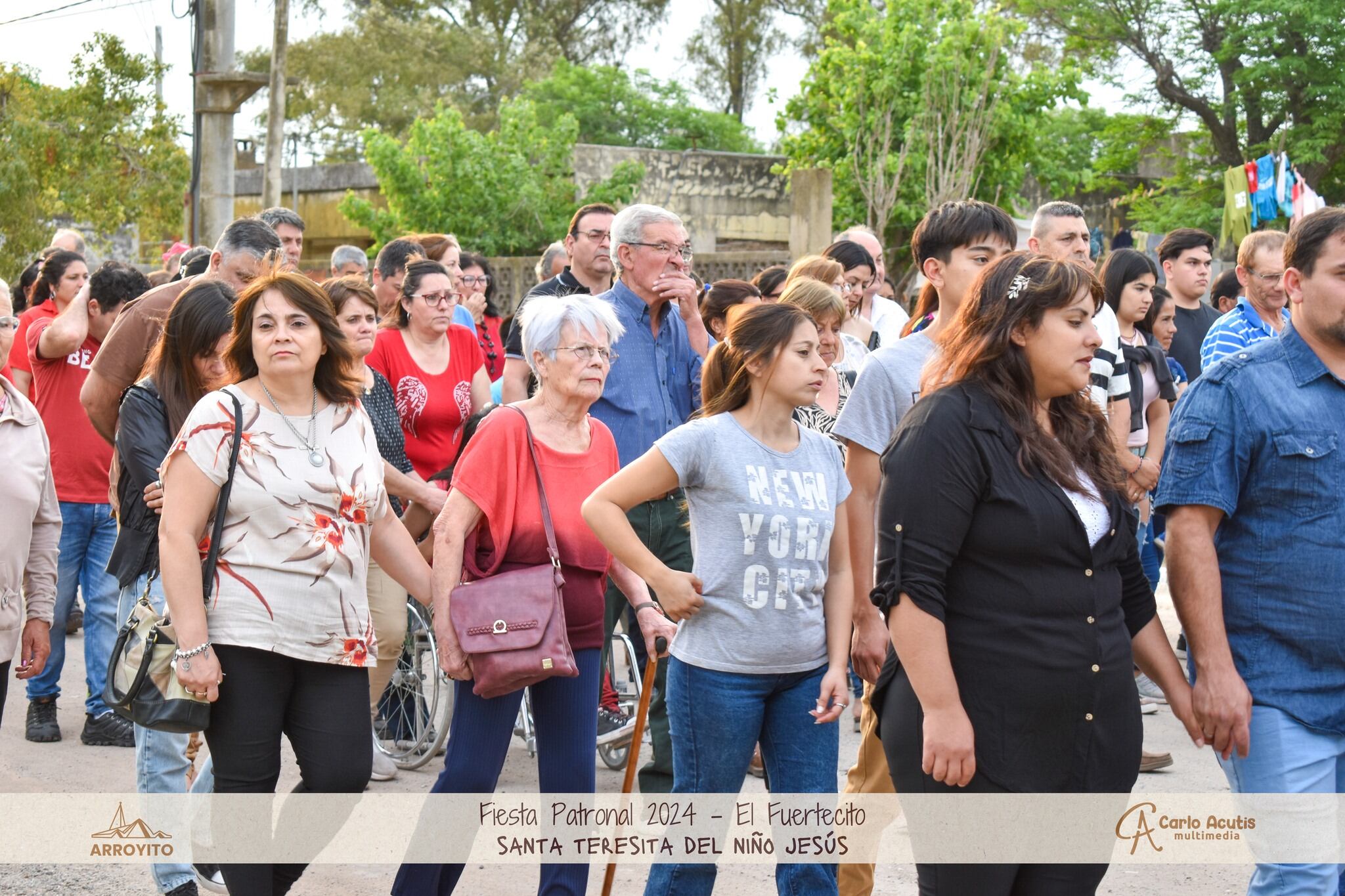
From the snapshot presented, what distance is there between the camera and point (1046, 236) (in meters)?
6.18

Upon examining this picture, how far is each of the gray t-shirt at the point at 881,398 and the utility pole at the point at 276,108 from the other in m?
15.3

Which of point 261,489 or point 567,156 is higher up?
point 567,156

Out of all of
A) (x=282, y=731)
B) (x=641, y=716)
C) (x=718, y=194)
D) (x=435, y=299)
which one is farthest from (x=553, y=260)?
(x=718, y=194)

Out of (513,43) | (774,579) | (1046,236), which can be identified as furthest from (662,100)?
(774,579)

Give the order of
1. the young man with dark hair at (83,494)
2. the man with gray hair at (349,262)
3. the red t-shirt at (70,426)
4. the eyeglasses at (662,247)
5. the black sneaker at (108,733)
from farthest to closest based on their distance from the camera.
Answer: the man with gray hair at (349,262), the red t-shirt at (70,426), the young man with dark hair at (83,494), the black sneaker at (108,733), the eyeglasses at (662,247)

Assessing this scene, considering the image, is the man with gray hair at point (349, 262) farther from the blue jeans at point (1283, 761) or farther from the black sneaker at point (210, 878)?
the blue jeans at point (1283, 761)

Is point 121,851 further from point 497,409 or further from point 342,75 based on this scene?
point 342,75

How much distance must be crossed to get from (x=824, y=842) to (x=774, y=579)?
71cm

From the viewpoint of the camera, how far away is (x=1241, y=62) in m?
24.0

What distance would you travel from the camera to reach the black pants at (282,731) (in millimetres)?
3717

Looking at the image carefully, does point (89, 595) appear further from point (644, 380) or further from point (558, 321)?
point (558, 321)

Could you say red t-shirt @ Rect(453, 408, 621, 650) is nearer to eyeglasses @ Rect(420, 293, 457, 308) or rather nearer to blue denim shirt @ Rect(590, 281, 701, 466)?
blue denim shirt @ Rect(590, 281, 701, 466)

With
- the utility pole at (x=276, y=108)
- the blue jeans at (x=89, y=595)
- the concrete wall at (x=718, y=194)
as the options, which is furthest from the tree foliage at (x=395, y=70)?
the blue jeans at (x=89, y=595)

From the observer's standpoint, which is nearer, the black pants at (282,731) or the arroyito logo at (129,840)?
the black pants at (282,731)
